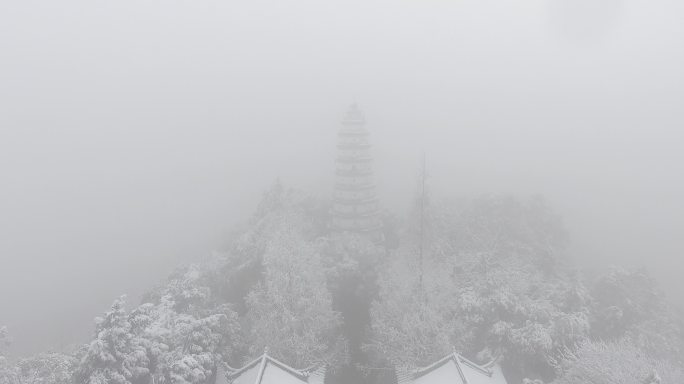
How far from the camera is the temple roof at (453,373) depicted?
2289cm

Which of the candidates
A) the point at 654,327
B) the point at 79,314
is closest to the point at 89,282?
the point at 79,314

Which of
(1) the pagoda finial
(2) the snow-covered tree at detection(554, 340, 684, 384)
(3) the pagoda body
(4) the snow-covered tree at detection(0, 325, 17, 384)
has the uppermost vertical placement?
(1) the pagoda finial

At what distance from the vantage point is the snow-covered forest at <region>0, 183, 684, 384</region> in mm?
21047

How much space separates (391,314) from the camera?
2934cm

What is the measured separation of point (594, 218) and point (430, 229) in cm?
3702

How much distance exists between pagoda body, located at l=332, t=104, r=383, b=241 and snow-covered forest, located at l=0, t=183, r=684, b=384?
2043 millimetres

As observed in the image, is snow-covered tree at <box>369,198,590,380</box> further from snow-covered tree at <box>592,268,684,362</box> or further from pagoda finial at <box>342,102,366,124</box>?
pagoda finial at <box>342,102,366,124</box>

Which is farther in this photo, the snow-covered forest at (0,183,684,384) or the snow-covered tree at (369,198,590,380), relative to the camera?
the snow-covered tree at (369,198,590,380)

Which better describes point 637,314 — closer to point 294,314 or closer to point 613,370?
point 613,370

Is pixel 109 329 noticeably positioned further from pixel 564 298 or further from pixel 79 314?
pixel 79 314

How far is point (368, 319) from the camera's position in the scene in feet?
112

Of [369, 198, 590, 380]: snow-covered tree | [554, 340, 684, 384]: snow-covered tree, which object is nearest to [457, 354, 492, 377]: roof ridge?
[369, 198, 590, 380]: snow-covered tree

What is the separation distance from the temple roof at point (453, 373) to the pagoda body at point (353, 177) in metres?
18.7

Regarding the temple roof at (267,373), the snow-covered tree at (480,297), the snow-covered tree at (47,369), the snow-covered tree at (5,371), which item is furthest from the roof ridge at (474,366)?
the snow-covered tree at (5,371)
